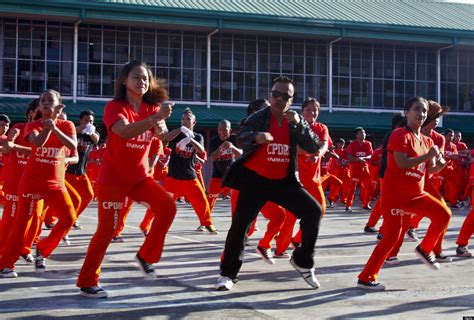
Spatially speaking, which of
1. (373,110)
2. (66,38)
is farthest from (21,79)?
(373,110)

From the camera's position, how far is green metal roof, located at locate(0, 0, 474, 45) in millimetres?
32438

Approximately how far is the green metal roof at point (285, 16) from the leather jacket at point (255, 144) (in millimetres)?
26068

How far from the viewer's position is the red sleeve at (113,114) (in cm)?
676

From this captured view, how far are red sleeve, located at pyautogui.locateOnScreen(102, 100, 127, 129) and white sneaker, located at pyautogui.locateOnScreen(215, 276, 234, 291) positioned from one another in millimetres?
1776

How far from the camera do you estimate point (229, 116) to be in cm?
3444

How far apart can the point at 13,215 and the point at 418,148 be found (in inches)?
173

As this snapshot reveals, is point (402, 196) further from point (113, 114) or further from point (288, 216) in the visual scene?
point (113, 114)

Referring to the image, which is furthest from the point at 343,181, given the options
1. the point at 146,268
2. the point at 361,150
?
the point at 146,268

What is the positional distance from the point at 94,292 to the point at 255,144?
1933 millimetres

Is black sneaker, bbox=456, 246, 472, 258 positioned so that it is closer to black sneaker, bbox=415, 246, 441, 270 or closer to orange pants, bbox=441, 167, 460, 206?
black sneaker, bbox=415, 246, 441, 270

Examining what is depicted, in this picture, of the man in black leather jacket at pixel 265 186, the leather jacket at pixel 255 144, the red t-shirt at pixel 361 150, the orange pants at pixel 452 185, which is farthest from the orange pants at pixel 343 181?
the man in black leather jacket at pixel 265 186

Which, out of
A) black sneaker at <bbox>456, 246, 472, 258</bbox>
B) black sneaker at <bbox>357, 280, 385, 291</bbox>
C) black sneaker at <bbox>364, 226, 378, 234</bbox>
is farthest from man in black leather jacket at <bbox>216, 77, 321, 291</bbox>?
black sneaker at <bbox>364, 226, 378, 234</bbox>

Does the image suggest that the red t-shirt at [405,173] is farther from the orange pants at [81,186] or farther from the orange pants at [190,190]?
the orange pants at [81,186]

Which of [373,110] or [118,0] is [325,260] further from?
[373,110]
